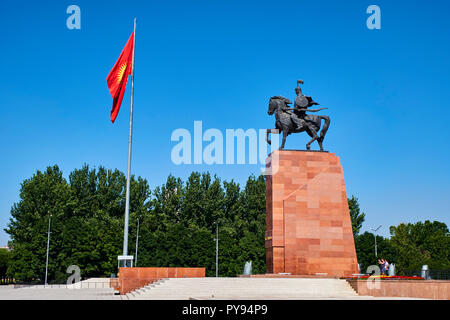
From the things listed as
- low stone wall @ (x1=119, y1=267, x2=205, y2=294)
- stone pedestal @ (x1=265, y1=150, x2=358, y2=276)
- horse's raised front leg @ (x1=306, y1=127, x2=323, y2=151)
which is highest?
horse's raised front leg @ (x1=306, y1=127, x2=323, y2=151)

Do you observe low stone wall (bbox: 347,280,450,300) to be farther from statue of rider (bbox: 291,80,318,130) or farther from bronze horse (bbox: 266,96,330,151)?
statue of rider (bbox: 291,80,318,130)

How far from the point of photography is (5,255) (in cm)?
7581

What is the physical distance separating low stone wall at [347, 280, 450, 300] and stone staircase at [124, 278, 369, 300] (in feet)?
1.86

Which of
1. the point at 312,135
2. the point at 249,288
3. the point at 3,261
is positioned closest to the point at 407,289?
the point at 249,288

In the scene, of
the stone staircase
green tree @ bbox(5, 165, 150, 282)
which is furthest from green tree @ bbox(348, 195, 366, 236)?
the stone staircase

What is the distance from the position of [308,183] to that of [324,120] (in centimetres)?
421

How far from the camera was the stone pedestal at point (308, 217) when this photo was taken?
85.8 feet

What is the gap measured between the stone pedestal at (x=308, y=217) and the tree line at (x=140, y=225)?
2814cm

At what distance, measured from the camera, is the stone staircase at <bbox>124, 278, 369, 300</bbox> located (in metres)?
20.2

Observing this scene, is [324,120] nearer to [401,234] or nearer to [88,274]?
[88,274]

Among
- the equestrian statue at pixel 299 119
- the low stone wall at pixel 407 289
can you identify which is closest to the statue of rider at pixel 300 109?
the equestrian statue at pixel 299 119

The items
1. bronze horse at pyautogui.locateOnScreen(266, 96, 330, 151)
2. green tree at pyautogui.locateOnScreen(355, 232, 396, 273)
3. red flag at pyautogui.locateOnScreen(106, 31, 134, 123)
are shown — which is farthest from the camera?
green tree at pyautogui.locateOnScreen(355, 232, 396, 273)

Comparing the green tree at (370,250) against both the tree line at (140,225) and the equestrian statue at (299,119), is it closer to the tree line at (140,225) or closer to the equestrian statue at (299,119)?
the tree line at (140,225)
